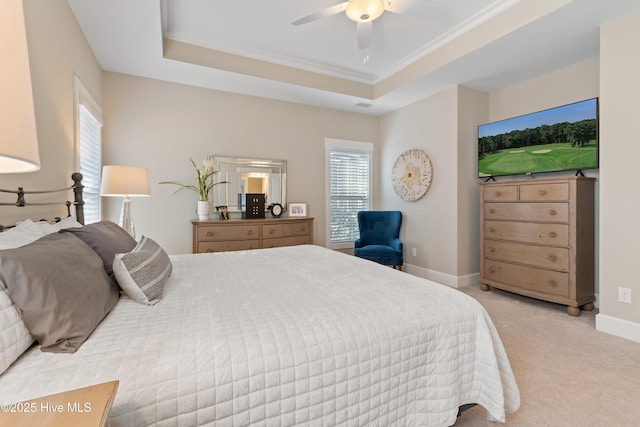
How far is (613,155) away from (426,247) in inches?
89.9

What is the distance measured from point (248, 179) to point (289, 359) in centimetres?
346

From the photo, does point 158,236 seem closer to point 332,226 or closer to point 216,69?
point 216,69

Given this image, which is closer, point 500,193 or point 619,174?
point 619,174

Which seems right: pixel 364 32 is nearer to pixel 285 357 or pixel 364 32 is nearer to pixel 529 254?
pixel 285 357

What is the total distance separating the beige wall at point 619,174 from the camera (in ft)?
7.92

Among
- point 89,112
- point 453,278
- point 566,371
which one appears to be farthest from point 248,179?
point 566,371

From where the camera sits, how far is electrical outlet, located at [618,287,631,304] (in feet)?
8.07

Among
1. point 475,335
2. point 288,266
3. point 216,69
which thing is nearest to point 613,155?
point 475,335

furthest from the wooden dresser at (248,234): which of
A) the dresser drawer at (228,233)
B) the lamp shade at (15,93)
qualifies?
the lamp shade at (15,93)

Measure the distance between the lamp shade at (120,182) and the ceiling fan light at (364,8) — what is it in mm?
2346

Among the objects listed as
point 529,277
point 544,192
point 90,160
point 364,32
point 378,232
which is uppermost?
point 364,32

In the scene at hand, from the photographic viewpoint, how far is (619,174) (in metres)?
2.50

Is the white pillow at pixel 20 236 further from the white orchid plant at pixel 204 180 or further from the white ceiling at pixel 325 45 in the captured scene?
the white orchid plant at pixel 204 180

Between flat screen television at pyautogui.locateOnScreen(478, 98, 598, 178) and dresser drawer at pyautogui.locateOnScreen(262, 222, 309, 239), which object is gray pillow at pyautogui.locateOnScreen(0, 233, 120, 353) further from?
flat screen television at pyautogui.locateOnScreen(478, 98, 598, 178)
